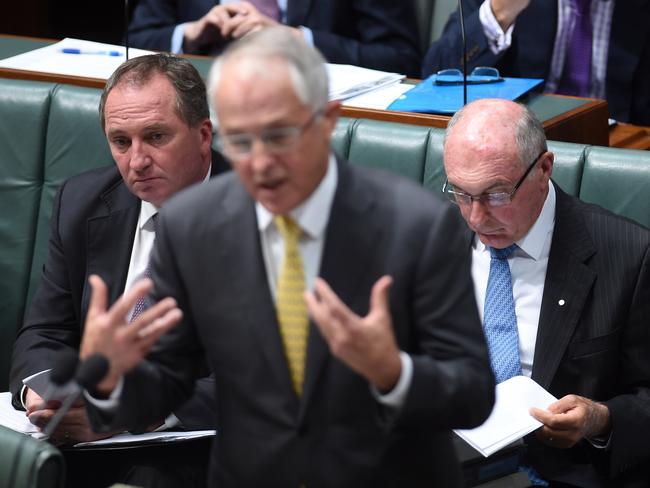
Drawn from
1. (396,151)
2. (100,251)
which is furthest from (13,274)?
(396,151)

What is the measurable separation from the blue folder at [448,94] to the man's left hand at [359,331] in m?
1.32

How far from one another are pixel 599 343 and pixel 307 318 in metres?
0.83

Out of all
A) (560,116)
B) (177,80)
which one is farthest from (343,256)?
(560,116)

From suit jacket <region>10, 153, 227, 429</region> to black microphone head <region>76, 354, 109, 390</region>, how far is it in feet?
3.04

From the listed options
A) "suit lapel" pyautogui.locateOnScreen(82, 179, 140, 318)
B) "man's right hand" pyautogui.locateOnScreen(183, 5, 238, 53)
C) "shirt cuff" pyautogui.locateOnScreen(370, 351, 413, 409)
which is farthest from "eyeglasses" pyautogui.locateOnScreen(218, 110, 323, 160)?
"man's right hand" pyautogui.locateOnScreen(183, 5, 238, 53)

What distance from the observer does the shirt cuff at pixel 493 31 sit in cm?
271

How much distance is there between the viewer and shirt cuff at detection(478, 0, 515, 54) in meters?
2.71

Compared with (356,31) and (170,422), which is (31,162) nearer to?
(170,422)

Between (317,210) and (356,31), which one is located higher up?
(317,210)

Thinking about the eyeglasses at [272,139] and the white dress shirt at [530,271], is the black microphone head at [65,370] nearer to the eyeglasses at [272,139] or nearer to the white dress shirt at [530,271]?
the eyeglasses at [272,139]

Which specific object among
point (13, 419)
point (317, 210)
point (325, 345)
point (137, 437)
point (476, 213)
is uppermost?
point (317, 210)

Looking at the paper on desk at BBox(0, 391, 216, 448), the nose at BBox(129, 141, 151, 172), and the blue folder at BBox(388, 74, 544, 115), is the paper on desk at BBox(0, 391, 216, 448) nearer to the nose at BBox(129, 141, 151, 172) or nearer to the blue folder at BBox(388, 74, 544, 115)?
the nose at BBox(129, 141, 151, 172)

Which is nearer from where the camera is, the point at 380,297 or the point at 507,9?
the point at 380,297

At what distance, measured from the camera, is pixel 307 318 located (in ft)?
3.83
